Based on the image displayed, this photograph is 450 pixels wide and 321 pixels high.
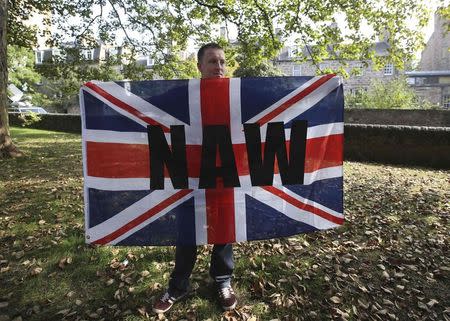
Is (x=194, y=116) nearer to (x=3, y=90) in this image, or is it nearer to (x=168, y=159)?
(x=168, y=159)

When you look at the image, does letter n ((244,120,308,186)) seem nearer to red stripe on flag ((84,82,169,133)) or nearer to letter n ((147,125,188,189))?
letter n ((147,125,188,189))

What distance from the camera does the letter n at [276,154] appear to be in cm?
288

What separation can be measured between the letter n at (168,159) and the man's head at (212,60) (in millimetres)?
615

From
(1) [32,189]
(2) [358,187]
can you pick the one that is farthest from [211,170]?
(2) [358,187]

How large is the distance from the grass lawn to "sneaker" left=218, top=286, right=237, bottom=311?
0.21ft

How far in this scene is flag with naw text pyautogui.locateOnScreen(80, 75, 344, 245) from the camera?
2.78 meters

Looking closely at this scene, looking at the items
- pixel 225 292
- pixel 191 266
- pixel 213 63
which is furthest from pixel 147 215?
pixel 213 63

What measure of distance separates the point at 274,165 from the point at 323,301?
143 cm

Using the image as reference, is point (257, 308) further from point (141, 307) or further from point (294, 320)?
point (141, 307)

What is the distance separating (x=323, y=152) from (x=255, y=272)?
1604mm

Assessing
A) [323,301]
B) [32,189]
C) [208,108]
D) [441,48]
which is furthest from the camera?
[441,48]

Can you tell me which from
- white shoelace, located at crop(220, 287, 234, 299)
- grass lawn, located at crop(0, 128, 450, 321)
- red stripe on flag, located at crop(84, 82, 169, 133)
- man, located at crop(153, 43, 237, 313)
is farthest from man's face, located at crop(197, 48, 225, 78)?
grass lawn, located at crop(0, 128, 450, 321)

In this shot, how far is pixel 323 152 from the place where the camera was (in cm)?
298

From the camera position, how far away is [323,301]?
10.7ft
